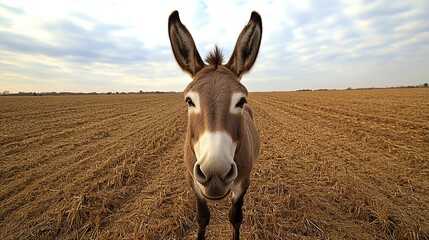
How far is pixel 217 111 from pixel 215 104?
0.30 ft

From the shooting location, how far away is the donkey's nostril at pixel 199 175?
6.40 feet

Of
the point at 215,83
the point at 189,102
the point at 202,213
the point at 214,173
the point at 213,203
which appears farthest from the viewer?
the point at 213,203

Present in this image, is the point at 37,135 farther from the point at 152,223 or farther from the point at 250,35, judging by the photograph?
the point at 250,35

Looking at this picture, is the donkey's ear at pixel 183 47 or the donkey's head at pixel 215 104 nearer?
the donkey's head at pixel 215 104

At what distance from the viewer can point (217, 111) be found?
217cm

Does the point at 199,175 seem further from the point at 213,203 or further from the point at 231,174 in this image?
the point at 213,203

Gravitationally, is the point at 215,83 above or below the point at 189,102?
above

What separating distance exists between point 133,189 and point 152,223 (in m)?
1.67

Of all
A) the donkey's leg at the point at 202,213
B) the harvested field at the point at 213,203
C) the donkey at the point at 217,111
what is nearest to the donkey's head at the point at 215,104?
the donkey at the point at 217,111

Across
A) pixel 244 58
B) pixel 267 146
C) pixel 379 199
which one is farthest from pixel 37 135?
pixel 379 199

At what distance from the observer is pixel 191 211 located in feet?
15.1

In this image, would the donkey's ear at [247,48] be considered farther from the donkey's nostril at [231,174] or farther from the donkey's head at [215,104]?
the donkey's nostril at [231,174]

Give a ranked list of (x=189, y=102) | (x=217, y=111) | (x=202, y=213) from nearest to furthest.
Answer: (x=217, y=111) → (x=189, y=102) → (x=202, y=213)

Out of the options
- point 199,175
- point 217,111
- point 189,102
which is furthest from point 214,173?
point 189,102
